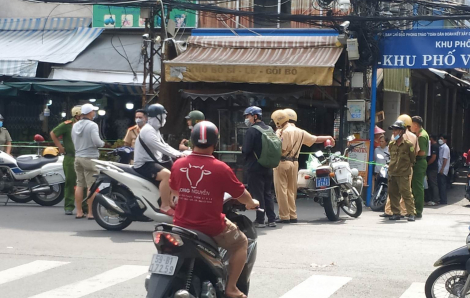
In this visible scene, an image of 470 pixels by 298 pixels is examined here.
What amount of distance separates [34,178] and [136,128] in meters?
2.67

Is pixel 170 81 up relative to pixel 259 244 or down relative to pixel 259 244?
up

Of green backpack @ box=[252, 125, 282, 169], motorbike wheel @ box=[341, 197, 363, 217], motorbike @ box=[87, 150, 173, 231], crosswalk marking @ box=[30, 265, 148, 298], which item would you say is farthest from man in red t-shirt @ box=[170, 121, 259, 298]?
motorbike wheel @ box=[341, 197, 363, 217]

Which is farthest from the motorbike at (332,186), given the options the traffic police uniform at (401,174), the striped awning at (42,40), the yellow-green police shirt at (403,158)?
the striped awning at (42,40)

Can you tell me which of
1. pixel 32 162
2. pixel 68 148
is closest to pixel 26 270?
pixel 68 148

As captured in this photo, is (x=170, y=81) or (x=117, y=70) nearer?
(x=170, y=81)

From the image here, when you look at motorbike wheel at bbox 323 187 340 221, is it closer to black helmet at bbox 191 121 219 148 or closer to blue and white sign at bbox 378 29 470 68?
blue and white sign at bbox 378 29 470 68

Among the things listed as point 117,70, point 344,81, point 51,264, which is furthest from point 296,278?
point 117,70

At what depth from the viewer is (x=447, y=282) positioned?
650 cm

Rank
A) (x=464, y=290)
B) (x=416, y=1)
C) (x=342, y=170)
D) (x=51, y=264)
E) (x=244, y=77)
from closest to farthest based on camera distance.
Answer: (x=464, y=290)
(x=51, y=264)
(x=342, y=170)
(x=416, y=1)
(x=244, y=77)

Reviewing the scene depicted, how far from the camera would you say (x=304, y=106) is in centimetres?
1838

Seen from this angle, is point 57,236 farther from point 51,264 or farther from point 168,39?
point 168,39

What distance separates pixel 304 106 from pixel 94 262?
10576mm

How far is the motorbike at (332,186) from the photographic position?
41.2ft

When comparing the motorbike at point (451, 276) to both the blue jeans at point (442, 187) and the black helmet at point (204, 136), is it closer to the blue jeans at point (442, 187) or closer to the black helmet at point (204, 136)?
the black helmet at point (204, 136)
